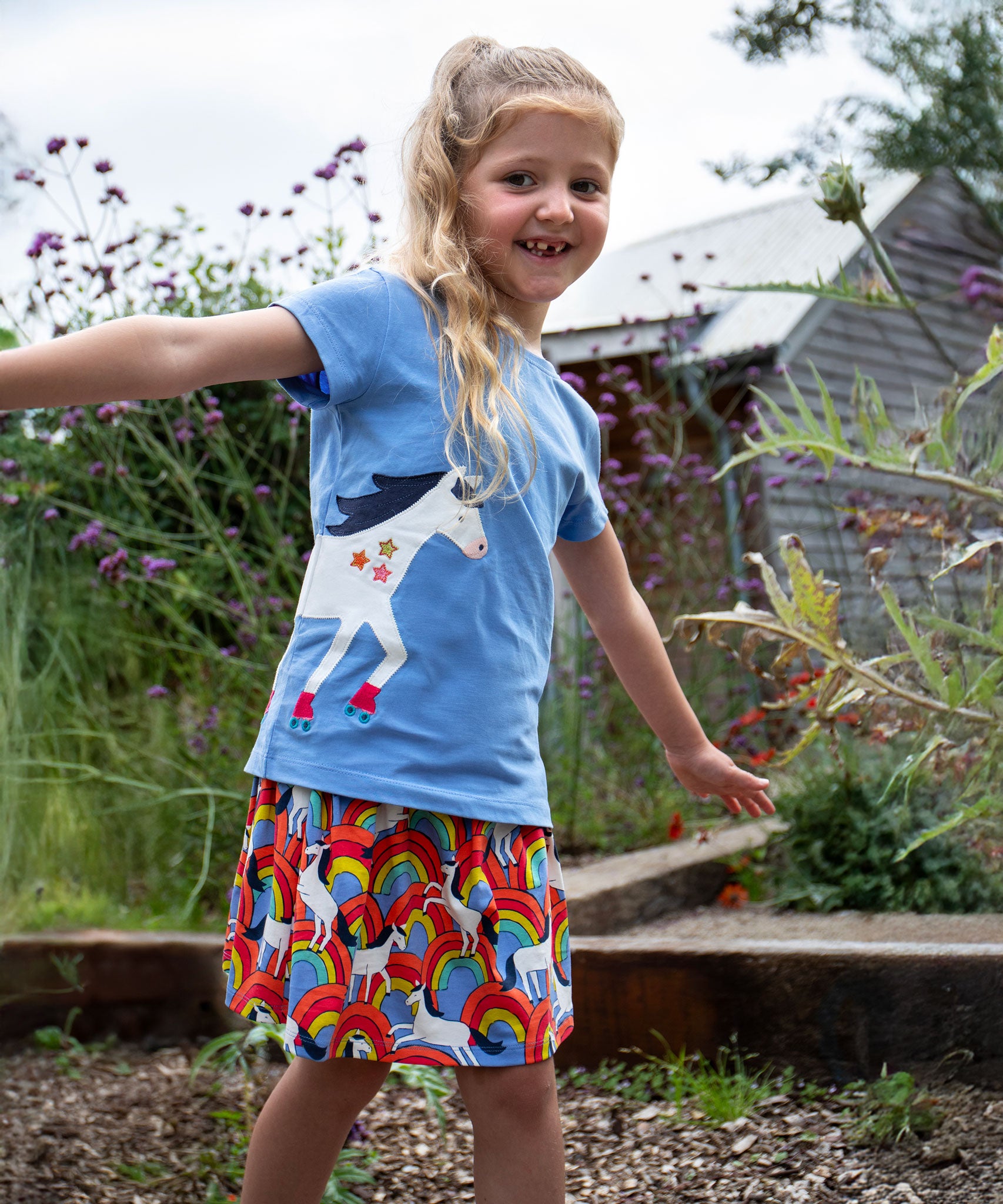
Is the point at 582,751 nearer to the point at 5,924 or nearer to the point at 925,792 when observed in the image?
the point at 925,792

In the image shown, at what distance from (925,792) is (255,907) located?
6.23ft

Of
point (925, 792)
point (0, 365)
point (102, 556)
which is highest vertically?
point (102, 556)

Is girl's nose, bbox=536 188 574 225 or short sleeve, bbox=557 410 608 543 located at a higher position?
girl's nose, bbox=536 188 574 225

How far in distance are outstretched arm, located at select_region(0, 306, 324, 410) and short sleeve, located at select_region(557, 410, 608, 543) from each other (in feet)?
1.28

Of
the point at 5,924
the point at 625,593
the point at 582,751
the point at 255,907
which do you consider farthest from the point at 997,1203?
the point at 582,751

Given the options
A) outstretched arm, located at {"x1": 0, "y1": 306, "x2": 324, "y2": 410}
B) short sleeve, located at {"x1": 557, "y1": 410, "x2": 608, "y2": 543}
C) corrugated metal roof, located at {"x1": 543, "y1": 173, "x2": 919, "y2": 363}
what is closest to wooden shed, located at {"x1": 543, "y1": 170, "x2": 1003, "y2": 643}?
corrugated metal roof, located at {"x1": 543, "y1": 173, "x2": 919, "y2": 363}

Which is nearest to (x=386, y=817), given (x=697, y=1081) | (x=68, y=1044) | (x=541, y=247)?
(x=541, y=247)

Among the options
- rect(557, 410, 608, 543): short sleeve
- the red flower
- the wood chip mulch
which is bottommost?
the wood chip mulch

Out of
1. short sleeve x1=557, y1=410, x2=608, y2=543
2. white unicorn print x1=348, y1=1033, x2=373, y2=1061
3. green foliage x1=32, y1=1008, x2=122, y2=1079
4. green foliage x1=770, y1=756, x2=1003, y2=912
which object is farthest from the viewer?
green foliage x1=770, y1=756, x2=1003, y2=912

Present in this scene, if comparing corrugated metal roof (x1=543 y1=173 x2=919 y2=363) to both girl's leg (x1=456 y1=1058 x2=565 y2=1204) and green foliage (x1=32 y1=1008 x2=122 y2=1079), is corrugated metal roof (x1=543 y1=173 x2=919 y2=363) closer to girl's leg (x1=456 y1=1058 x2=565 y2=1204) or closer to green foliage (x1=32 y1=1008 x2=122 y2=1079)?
green foliage (x1=32 y1=1008 x2=122 y2=1079)

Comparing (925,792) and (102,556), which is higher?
(102,556)

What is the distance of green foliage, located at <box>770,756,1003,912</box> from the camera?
251cm

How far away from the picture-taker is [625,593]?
156 centimetres

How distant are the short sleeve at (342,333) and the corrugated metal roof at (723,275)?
12.6 ft
